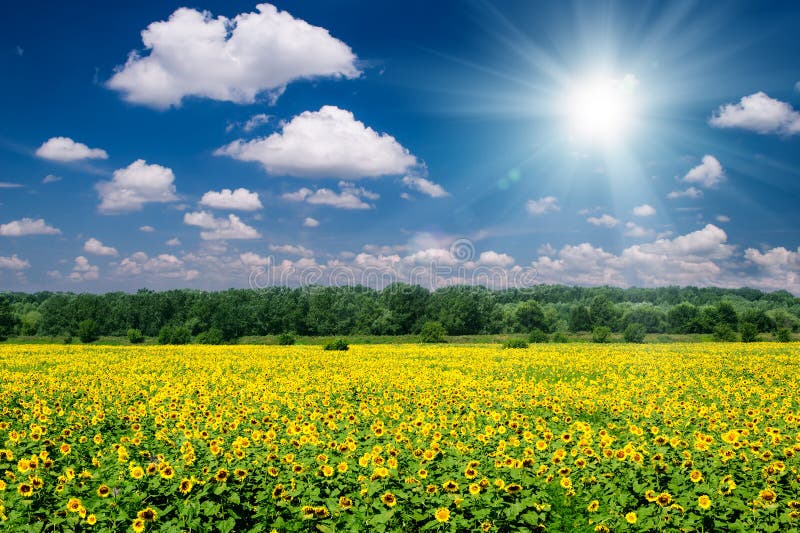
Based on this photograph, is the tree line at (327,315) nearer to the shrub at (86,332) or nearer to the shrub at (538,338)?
the shrub at (86,332)

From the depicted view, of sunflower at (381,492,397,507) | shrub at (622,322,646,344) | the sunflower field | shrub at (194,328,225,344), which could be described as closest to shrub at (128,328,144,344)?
shrub at (194,328,225,344)

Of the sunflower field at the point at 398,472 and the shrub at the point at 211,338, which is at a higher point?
the sunflower field at the point at 398,472

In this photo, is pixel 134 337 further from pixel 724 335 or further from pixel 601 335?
pixel 724 335

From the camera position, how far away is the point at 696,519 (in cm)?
617

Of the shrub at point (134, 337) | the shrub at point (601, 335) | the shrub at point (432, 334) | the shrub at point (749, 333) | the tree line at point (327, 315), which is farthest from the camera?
the tree line at point (327, 315)

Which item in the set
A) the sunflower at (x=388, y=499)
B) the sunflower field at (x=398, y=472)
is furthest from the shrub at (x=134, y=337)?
the sunflower at (x=388, y=499)

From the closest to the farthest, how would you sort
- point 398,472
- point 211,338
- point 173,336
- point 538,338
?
1. point 398,472
2. point 173,336
3. point 211,338
4. point 538,338

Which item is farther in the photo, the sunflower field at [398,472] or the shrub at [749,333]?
the shrub at [749,333]

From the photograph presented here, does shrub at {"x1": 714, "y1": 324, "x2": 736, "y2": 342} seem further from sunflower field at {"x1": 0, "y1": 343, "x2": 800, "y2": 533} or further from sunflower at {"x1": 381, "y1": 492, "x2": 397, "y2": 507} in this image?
sunflower at {"x1": 381, "y1": 492, "x2": 397, "y2": 507}

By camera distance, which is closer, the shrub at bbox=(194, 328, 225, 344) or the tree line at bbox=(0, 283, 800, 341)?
the shrub at bbox=(194, 328, 225, 344)

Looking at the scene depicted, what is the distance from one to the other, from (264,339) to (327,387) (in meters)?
50.1

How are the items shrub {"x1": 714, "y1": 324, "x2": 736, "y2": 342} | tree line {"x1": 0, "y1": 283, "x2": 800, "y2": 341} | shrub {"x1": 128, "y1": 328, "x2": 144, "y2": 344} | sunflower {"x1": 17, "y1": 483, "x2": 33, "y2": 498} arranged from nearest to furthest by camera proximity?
sunflower {"x1": 17, "y1": 483, "x2": 33, "y2": 498} < shrub {"x1": 714, "y1": 324, "x2": 736, "y2": 342} < shrub {"x1": 128, "y1": 328, "x2": 144, "y2": 344} < tree line {"x1": 0, "y1": 283, "x2": 800, "y2": 341}

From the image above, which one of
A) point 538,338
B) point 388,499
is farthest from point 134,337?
point 388,499

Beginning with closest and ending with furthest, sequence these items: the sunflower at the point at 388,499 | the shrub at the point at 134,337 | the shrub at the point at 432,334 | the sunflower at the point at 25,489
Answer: the sunflower at the point at 388,499 < the sunflower at the point at 25,489 < the shrub at the point at 432,334 < the shrub at the point at 134,337
